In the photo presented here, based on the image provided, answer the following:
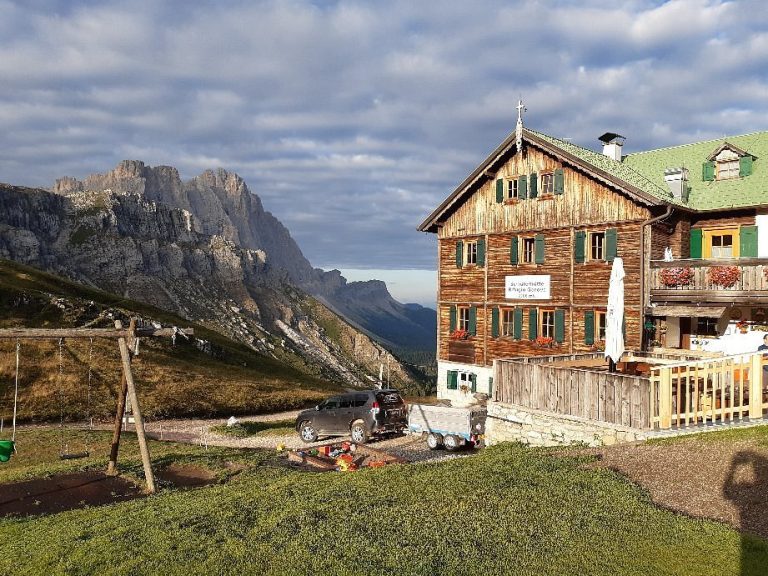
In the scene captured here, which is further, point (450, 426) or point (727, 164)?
point (727, 164)

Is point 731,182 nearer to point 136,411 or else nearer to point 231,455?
point 231,455

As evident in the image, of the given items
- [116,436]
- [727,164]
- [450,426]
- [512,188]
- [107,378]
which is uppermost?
[727,164]

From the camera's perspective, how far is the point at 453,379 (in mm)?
32625

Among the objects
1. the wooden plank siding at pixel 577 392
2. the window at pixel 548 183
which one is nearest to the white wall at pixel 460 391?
the window at pixel 548 183

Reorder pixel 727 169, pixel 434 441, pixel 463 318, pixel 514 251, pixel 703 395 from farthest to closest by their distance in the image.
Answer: pixel 463 318, pixel 514 251, pixel 727 169, pixel 434 441, pixel 703 395

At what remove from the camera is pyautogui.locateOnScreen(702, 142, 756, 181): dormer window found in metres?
26.4

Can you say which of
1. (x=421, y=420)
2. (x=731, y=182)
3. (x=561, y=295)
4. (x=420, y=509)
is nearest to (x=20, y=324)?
(x=421, y=420)

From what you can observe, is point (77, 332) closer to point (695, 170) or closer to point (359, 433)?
point (359, 433)

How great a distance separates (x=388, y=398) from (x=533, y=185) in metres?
13.3

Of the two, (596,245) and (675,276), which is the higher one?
(596,245)

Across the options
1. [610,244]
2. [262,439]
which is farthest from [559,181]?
[262,439]

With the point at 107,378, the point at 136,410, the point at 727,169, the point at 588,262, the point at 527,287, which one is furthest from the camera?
the point at 107,378

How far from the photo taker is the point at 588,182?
27.0m

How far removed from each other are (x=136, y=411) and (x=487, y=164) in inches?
833
